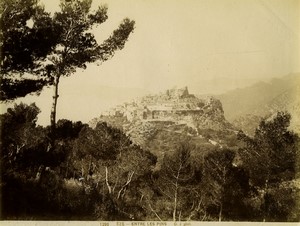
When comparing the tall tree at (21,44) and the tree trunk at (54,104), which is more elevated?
the tall tree at (21,44)

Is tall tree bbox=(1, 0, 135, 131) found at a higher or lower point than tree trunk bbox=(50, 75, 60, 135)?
higher

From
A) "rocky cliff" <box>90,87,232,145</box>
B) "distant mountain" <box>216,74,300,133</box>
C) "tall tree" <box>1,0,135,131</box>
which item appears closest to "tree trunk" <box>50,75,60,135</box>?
"tall tree" <box>1,0,135,131</box>

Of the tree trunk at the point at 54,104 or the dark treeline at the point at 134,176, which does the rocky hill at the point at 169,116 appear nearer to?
the dark treeline at the point at 134,176

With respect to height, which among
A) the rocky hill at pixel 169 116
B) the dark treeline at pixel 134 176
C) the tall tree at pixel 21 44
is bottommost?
the dark treeline at pixel 134 176

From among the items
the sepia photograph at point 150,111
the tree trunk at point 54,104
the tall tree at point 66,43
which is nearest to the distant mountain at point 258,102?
the sepia photograph at point 150,111

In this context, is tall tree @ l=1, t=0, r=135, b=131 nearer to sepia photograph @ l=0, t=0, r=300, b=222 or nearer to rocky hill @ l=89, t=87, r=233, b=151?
sepia photograph @ l=0, t=0, r=300, b=222

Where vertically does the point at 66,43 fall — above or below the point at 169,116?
above

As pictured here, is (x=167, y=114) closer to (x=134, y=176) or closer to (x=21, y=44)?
(x=134, y=176)

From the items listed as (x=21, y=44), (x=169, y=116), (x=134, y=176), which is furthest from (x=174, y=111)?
(x=21, y=44)

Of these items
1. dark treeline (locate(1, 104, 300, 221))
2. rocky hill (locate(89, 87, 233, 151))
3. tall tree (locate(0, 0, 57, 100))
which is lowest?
dark treeline (locate(1, 104, 300, 221))
